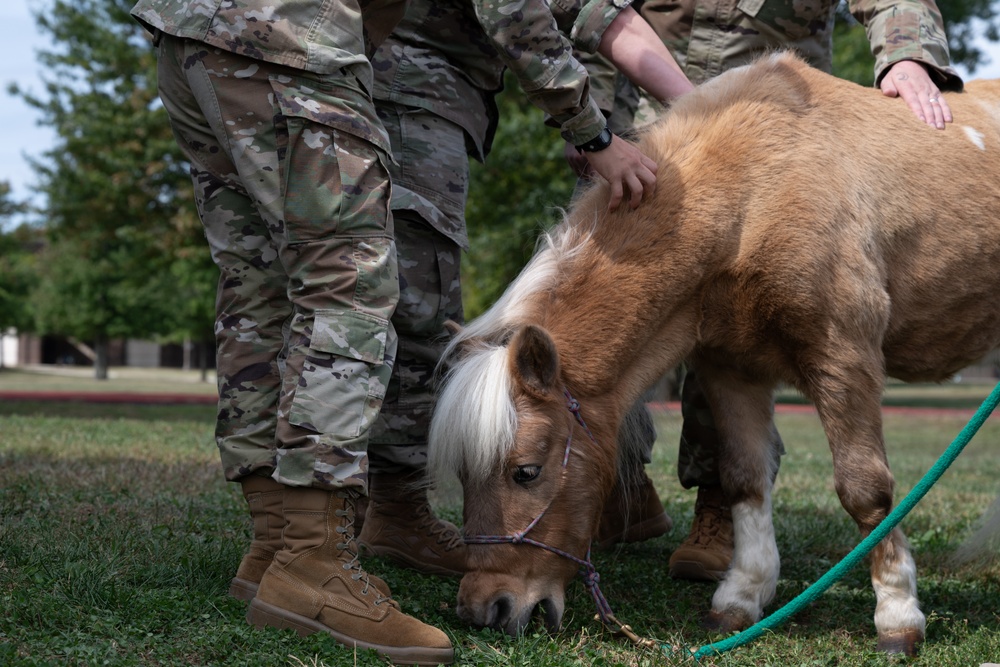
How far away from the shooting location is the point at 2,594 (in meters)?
3.05

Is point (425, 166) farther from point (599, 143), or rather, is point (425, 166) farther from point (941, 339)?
point (941, 339)

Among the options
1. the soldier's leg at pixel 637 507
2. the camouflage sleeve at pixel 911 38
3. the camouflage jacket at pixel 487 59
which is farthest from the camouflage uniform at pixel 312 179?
the camouflage sleeve at pixel 911 38

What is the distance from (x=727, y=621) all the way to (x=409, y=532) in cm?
149

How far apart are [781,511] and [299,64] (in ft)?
15.3

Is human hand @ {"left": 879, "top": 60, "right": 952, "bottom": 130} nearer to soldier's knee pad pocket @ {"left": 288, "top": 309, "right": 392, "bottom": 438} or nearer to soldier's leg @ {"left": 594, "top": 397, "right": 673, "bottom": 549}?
soldier's leg @ {"left": 594, "top": 397, "right": 673, "bottom": 549}

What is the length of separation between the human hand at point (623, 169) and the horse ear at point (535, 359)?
0.75m

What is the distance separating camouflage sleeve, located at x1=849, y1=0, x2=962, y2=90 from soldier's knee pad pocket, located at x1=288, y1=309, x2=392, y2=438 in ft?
9.69

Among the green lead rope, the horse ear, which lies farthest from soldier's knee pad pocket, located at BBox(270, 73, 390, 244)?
the green lead rope

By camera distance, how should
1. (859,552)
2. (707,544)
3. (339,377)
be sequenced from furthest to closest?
(707,544) < (859,552) < (339,377)

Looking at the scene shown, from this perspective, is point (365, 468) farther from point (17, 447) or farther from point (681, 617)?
point (17, 447)

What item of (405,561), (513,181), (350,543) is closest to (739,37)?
(405,561)

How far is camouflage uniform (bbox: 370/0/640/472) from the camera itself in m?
4.08

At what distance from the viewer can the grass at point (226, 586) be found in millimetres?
2805

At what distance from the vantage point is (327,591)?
9.62 feet
